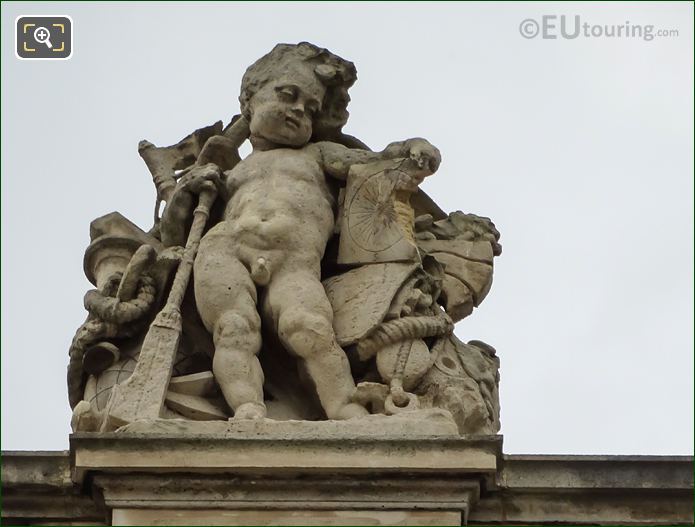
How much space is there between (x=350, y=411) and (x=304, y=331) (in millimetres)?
597

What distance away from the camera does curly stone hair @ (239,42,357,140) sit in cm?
1429

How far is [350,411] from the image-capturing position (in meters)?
12.5

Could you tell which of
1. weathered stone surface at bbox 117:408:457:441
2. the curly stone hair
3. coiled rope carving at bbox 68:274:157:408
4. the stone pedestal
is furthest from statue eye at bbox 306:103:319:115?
the stone pedestal

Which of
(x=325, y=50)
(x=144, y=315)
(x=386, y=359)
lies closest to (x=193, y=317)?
(x=144, y=315)

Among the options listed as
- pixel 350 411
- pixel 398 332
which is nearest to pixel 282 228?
pixel 398 332

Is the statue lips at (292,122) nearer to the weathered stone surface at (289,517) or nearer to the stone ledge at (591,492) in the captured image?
the stone ledge at (591,492)

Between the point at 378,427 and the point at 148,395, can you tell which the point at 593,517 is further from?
the point at 148,395

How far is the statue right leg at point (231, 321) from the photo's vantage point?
41.3ft

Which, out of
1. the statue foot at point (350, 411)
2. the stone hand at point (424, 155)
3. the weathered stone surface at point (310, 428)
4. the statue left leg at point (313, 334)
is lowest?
the weathered stone surface at point (310, 428)

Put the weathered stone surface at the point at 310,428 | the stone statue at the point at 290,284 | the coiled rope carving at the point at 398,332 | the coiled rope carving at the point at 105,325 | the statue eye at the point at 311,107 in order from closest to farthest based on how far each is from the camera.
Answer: the weathered stone surface at the point at 310,428 < the stone statue at the point at 290,284 < the coiled rope carving at the point at 398,332 < the coiled rope carving at the point at 105,325 < the statue eye at the point at 311,107

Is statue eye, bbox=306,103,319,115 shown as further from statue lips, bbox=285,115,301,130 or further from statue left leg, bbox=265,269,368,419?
statue left leg, bbox=265,269,368,419

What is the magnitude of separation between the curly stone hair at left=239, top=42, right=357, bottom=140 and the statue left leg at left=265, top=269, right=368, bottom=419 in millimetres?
1534

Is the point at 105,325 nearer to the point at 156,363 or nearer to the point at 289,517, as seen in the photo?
the point at 156,363

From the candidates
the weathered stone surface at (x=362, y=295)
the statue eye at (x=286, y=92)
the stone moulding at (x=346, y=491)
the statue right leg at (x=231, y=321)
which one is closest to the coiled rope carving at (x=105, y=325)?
the statue right leg at (x=231, y=321)
